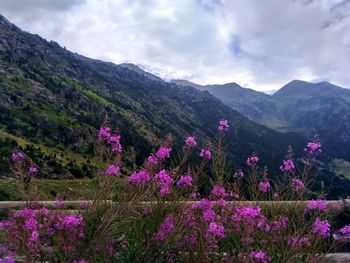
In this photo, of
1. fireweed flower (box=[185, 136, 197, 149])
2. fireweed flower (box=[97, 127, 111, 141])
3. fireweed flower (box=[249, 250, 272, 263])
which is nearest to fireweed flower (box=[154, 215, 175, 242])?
fireweed flower (box=[249, 250, 272, 263])

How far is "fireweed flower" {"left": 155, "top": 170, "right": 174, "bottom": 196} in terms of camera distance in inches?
156

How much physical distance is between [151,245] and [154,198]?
0.73 m

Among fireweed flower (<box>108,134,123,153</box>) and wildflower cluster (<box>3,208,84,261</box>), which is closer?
wildflower cluster (<box>3,208,84,261</box>)

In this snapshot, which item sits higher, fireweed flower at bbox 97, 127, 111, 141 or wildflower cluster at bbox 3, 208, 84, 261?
fireweed flower at bbox 97, 127, 111, 141

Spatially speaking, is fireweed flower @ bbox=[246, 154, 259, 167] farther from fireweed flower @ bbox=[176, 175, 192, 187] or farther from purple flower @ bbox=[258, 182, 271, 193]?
fireweed flower @ bbox=[176, 175, 192, 187]

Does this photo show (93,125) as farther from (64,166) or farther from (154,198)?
(154,198)

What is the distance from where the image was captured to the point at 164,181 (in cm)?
411

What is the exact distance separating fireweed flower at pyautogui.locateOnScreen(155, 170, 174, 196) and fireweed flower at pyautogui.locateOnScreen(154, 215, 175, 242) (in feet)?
0.91

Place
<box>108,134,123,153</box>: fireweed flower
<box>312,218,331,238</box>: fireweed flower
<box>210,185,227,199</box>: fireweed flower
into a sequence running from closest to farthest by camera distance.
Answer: <box>312,218,331,238</box>: fireweed flower < <box>108,134,123,153</box>: fireweed flower < <box>210,185,227,199</box>: fireweed flower

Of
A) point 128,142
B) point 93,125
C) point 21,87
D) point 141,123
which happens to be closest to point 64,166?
point 128,142

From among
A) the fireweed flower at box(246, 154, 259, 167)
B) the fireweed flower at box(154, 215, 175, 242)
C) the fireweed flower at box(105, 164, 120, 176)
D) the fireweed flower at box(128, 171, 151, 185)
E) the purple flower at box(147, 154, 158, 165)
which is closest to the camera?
the fireweed flower at box(154, 215, 175, 242)

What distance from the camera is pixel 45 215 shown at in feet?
13.6

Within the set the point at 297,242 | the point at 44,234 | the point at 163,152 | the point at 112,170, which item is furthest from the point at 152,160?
the point at 297,242

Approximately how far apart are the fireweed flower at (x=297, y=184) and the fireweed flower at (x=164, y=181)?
61.8 inches
